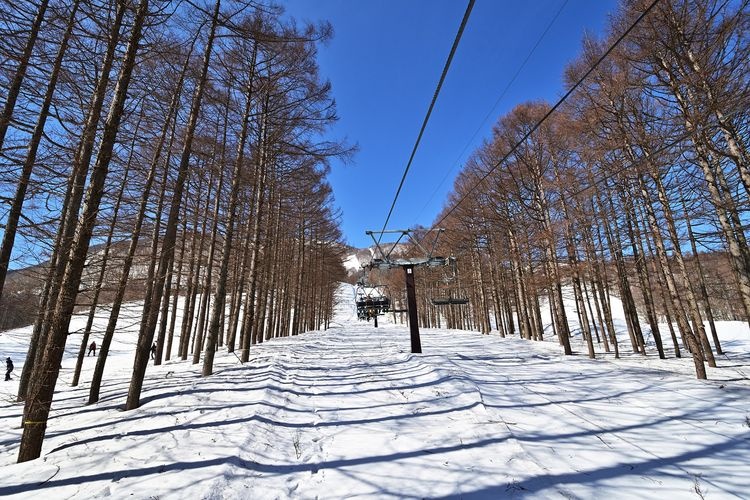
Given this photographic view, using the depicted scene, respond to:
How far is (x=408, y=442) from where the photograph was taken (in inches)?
142

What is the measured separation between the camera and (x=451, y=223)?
21.5 meters

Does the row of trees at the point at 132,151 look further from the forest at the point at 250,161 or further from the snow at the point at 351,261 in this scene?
the snow at the point at 351,261

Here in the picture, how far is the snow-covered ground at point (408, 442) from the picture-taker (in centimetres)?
268

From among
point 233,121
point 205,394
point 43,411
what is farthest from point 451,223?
point 43,411

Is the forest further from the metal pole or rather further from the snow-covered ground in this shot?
the metal pole

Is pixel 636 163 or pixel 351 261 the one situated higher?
pixel 351 261

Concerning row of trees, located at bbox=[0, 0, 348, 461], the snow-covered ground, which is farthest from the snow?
the snow-covered ground

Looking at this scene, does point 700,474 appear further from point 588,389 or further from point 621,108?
point 621,108

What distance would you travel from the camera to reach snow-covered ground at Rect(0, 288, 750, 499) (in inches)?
105

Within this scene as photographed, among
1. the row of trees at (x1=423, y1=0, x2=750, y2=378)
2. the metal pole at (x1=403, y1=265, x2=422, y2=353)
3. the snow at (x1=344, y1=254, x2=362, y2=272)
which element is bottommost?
the metal pole at (x1=403, y1=265, x2=422, y2=353)

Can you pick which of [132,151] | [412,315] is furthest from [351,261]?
[132,151]

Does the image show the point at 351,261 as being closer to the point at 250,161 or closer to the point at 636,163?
the point at 250,161

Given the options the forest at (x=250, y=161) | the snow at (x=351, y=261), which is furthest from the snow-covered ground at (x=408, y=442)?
the snow at (x=351, y=261)

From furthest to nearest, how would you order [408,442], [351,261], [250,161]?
[351,261] < [250,161] < [408,442]
